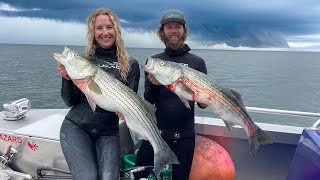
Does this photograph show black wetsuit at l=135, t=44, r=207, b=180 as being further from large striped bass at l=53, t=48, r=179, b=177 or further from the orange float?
large striped bass at l=53, t=48, r=179, b=177

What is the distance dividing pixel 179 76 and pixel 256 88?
28365 millimetres

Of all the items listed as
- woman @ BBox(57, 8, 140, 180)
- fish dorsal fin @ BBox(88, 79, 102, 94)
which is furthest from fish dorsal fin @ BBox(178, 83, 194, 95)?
fish dorsal fin @ BBox(88, 79, 102, 94)

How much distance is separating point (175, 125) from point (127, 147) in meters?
1.43

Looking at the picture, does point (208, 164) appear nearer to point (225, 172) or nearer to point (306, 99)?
point (225, 172)

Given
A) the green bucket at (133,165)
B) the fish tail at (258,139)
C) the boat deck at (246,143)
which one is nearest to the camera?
the fish tail at (258,139)

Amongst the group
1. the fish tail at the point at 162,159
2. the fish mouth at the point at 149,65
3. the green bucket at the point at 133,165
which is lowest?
the green bucket at the point at 133,165

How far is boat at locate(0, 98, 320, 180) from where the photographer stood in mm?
3367

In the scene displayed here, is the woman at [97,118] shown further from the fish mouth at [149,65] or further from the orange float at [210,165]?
the orange float at [210,165]

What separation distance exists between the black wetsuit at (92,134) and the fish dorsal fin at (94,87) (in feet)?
1.95

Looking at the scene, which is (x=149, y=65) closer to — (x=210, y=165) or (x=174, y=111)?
(x=174, y=111)

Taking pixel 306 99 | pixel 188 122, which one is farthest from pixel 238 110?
pixel 306 99

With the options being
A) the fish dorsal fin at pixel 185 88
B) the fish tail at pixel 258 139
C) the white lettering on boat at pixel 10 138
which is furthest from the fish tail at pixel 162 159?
the white lettering on boat at pixel 10 138

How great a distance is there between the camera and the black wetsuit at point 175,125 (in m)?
4.25

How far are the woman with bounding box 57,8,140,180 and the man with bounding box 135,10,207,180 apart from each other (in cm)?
46
